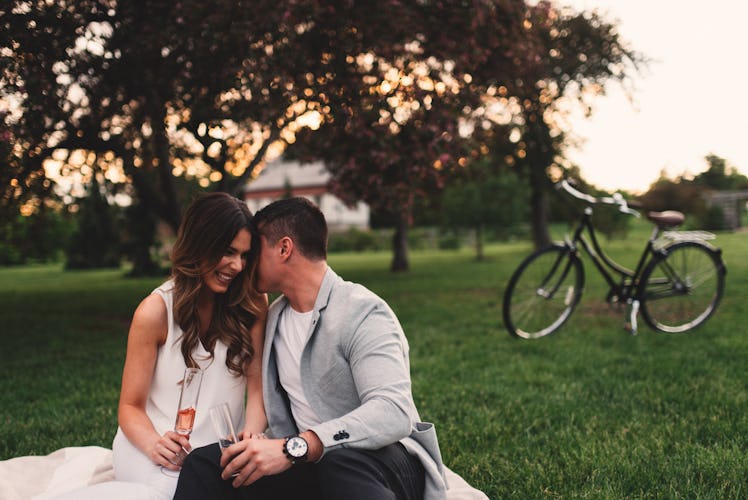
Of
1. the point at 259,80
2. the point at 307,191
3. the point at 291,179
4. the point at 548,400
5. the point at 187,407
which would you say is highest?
the point at 291,179

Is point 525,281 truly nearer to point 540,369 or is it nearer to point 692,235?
point 540,369

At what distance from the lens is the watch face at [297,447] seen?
2.11 metres

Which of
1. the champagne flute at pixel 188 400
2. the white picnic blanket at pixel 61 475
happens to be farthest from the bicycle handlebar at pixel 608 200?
the champagne flute at pixel 188 400

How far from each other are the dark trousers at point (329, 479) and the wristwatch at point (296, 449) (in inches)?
3.2

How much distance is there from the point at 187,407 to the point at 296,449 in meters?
0.76

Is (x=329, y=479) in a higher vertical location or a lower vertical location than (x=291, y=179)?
lower

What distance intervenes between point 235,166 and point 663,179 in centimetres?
1878

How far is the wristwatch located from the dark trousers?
8cm

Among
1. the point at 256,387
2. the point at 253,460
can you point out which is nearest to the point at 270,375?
the point at 256,387

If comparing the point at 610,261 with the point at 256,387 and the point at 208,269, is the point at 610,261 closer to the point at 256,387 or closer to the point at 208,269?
the point at 256,387

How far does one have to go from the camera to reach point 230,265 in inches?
107

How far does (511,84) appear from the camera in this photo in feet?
31.0

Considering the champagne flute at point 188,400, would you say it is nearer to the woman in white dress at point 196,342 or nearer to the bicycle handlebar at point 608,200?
the woman in white dress at point 196,342

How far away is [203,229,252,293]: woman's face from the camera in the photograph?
2.69 m
